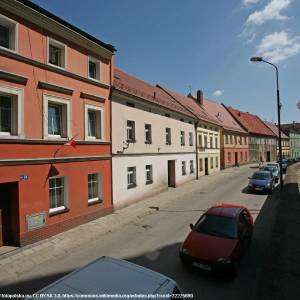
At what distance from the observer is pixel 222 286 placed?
24.9 ft

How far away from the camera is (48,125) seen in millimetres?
12227

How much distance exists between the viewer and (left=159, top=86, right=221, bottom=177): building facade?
32.4 m

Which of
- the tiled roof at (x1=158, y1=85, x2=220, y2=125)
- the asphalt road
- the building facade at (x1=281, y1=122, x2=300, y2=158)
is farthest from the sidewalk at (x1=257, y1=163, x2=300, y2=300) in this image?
the building facade at (x1=281, y1=122, x2=300, y2=158)

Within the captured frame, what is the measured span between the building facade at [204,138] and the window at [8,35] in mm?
22072

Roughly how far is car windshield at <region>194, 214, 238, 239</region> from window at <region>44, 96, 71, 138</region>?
706 centimetres

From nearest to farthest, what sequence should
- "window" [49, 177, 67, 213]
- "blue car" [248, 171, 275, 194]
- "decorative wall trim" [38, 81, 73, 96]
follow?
1. "decorative wall trim" [38, 81, 73, 96]
2. "window" [49, 177, 67, 213]
3. "blue car" [248, 171, 275, 194]

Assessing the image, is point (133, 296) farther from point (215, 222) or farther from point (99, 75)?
point (99, 75)

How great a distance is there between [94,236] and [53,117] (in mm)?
5354

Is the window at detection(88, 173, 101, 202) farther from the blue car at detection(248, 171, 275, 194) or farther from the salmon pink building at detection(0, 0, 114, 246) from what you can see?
the blue car at detection(248, 171, 275, 194)

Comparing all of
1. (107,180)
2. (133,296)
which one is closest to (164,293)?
(133,296)

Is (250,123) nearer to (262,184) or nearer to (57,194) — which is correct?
(262,184)

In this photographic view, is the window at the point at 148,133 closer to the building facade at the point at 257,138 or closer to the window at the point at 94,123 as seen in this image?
the window at the point at 94,123

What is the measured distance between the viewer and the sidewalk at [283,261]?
723 centimetres

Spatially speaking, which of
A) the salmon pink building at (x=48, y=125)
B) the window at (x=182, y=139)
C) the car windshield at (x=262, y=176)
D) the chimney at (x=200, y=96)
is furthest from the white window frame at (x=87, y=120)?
the chimney at (x=200, y=96)
